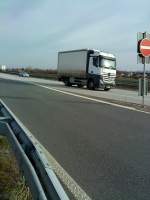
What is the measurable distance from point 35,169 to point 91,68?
4132 cm

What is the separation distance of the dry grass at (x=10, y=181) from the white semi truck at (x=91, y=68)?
3661 centimetres

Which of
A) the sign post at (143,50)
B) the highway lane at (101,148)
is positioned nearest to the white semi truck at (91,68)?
the sign post at (143,50)

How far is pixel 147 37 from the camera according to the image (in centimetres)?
2542

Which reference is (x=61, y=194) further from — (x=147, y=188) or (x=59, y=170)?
(x=59, y=170)

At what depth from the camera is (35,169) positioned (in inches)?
241

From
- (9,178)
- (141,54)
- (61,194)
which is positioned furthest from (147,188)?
(141,54)

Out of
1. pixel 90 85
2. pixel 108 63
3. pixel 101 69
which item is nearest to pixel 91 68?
pixel 101 69

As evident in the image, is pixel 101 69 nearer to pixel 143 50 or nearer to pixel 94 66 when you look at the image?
pixel 94 66

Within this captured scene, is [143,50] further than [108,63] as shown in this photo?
No

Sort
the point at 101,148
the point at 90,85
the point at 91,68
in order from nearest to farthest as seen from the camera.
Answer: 1. the point at 101,148
2. the point at 91,68
3. the point at 90,85

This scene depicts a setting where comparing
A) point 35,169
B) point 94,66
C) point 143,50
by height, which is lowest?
point 35,169

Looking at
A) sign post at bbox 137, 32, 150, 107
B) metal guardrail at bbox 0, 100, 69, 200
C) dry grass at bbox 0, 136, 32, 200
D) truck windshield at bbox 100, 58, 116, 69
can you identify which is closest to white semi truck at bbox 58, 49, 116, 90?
truck windshield at bbox 100, 58, 116, 69

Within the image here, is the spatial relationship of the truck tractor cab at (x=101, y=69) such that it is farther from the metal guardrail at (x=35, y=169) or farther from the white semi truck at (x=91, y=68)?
the metal guardrail at (x=35, y=169)

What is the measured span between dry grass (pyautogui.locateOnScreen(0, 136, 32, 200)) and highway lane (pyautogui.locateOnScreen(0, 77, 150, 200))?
0.90 metres
